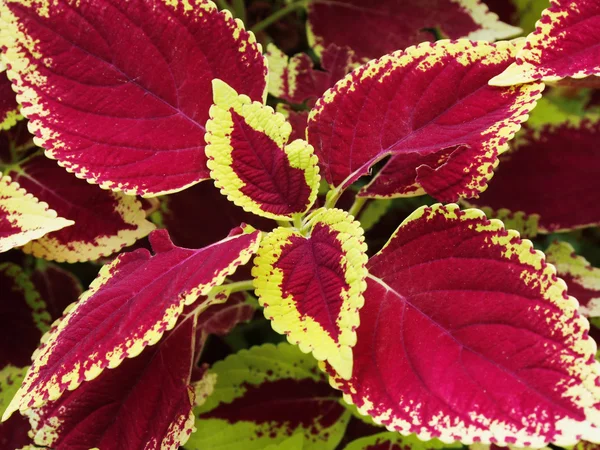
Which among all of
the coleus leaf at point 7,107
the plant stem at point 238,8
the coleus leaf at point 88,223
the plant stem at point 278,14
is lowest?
the coleus leaf at point 88,223

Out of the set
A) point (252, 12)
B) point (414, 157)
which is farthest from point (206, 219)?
point (252, 12)

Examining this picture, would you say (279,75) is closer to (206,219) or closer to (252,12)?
(206,219)

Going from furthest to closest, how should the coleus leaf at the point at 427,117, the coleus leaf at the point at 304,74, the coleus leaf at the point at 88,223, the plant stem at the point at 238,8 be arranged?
the plant stem at the point at 238,8 < the coleus leaf at the point at 304,74 < the coleus leaf at the point at 88,223 < the coleus leaf at the point at 427,117

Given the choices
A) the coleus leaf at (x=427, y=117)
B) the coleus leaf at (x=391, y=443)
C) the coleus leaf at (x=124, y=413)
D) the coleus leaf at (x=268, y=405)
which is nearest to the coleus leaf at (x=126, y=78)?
the coleus leaf at (x=427, y=117)

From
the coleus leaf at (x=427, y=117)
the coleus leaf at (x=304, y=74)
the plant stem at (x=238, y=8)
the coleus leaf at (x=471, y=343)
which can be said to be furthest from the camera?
the plant stem at (x=238, y=8)

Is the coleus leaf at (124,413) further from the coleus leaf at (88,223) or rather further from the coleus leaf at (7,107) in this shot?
the coleus leaf at (7,107)

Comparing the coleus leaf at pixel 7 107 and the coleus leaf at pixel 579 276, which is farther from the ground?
the coleus leaf at pixel 7 107
